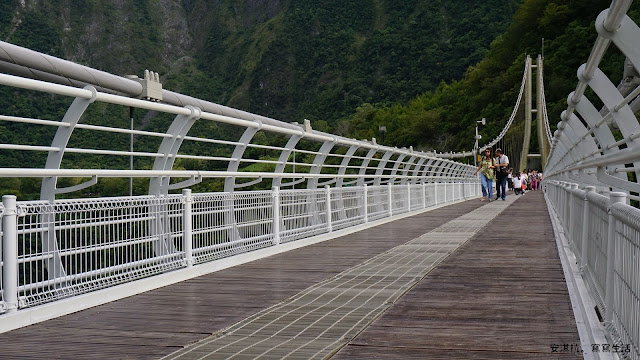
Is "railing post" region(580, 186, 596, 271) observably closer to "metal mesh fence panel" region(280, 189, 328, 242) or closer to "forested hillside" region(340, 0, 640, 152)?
"metal mesh fence panel" region(280, 189, 328, 242)

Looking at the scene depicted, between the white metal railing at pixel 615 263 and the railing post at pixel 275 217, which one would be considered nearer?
the white metal railing at pixel 615 263

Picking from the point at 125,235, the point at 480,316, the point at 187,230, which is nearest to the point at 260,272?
the point at 187,230

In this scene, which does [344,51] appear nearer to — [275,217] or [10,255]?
[275,217]

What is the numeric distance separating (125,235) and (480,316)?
290 cm

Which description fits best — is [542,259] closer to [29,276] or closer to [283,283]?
[283,283]

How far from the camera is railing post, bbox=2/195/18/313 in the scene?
15.3ft

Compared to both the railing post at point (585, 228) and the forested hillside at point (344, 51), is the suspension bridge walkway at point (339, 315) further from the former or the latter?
the forested hillside at point (344, 51)

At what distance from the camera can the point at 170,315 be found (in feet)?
16.8

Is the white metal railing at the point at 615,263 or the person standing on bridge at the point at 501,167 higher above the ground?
the person standing on bridge at the point at 501,167

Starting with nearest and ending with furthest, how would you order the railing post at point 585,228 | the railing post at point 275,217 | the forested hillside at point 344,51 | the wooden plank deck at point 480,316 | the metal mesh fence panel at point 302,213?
the wooden plank deck at point 480,316
the railing post at point 585,228
the railing post at point 275,217
the metal mesh fence panel at point 302,213
the forested hillside at point 344,51

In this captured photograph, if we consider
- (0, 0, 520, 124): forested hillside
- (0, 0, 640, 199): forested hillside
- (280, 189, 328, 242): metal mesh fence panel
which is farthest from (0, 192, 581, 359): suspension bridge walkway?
(0, 0, 520, 124): forested hillside

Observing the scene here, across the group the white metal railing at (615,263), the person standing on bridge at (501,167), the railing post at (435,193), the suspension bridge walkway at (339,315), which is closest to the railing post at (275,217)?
the suspension bridge walkway at (339,315)

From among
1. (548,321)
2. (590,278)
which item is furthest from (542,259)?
(548,321)

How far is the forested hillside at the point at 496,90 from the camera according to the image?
89812 millimetres
